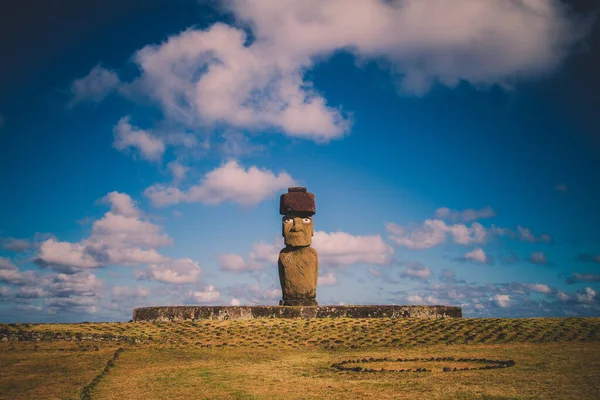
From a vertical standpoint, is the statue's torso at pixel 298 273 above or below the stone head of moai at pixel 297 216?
below

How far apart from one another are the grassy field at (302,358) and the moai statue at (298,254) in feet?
8.25

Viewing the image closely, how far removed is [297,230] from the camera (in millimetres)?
18375

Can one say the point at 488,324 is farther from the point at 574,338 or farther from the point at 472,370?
the point at 472,370

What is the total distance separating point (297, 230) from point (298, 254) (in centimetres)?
89

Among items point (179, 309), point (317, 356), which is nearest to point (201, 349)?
point (317, 356)

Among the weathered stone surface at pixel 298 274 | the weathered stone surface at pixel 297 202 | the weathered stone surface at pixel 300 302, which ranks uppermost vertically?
the weathered stone surface at pixel 297 202

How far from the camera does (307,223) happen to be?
18.6 metres

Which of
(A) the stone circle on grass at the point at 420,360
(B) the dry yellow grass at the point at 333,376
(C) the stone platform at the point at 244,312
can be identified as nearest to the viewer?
(B) the dry yellow grass at the point at 333,376

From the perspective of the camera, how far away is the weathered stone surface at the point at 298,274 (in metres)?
18.1

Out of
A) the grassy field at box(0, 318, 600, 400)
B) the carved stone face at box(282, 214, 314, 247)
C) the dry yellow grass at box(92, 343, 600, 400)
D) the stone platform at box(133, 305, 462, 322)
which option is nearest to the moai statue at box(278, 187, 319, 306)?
the carved stone face at box(282, 214, 314, 247)

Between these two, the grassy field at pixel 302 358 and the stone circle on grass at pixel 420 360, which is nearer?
the grassy field at pixel 302 358

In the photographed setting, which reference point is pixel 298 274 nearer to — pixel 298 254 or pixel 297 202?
pixel 298 254

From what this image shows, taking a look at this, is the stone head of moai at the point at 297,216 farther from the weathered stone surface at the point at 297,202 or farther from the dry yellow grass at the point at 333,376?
the dry yellow grass at the point at 333,376

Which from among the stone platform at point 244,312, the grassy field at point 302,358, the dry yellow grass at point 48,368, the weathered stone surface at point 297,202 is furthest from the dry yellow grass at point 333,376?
the weathered stone surface at point 297,202
